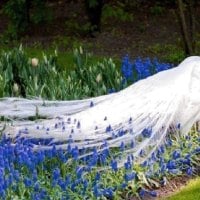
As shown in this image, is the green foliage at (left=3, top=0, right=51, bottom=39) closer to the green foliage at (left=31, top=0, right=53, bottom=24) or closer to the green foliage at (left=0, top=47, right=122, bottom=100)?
the green foliage at (left=31, top=0, right=53, bottom=24)

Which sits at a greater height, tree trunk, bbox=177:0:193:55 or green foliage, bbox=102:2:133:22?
green foliage, bbox=102:2:133:22

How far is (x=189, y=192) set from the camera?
4637mm

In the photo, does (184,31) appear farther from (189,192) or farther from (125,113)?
(189,192)

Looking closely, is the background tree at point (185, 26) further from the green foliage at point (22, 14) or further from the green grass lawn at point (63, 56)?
the green foliage at point (22, 14)

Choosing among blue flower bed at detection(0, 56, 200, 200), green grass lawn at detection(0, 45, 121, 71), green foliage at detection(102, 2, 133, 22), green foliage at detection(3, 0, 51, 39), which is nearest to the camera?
blue flower bed at detection(0, 56, 200, 200)

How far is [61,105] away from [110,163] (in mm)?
1060

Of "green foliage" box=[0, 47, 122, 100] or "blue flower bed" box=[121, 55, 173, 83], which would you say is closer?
"green foliage" box=[0, 47, 122, 100]

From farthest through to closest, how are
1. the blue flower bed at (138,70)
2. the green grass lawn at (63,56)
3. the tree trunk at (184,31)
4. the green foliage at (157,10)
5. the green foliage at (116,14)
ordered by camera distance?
the green foliage at (157,10), the green foliage at (116,14), the green grass lawn at (63,56), the tree trunk at (184,31), the blue flower bed at (138,70)

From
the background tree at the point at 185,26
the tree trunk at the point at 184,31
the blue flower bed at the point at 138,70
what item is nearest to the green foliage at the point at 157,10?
the background tree at the point at 185,26

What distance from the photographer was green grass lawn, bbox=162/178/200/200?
179 inches

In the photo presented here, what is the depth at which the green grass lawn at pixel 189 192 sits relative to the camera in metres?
4.55

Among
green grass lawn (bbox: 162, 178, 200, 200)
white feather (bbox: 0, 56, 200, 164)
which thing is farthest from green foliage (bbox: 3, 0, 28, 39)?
green grass lawn (bbox: 162, 178, 200, 200)

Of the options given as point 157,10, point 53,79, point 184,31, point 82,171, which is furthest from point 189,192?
point 157,10

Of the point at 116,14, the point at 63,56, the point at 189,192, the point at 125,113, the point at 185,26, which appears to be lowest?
the point at 189,192
